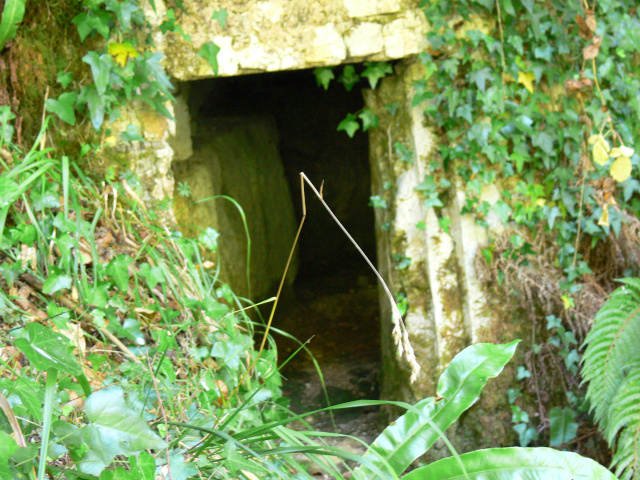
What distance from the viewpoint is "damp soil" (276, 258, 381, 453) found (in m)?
3.35

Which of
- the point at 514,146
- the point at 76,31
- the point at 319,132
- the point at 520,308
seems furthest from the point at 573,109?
the point at 319,132

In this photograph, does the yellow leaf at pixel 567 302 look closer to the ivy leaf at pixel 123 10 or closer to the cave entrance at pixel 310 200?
the cave entrance at pixel 310 200

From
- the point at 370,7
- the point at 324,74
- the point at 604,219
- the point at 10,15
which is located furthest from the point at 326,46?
the point at 604,219

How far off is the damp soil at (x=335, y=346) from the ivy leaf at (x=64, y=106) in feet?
4.87

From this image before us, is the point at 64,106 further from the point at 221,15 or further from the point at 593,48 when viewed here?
the point at 593,48

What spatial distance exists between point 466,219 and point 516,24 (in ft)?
3.17

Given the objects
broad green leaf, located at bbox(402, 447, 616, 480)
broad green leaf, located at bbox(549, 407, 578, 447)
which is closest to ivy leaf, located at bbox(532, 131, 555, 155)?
broad green leaf, located at bbox(549, 407, 578, 447)

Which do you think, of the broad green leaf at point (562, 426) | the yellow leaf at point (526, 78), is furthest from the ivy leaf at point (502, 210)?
the broad green leaf at point (562, 426)

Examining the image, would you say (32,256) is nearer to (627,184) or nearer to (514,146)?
(514,146)

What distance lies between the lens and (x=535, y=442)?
2.66m

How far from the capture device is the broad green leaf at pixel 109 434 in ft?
3.07

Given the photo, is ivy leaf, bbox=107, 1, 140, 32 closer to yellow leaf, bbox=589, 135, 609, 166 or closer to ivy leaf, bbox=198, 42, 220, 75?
ivy leaf, bbox=198, 42, 220, 75

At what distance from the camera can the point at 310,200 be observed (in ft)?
20.5

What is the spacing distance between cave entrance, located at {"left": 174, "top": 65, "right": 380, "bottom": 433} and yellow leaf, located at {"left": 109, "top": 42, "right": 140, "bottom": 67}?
781 millimetres
